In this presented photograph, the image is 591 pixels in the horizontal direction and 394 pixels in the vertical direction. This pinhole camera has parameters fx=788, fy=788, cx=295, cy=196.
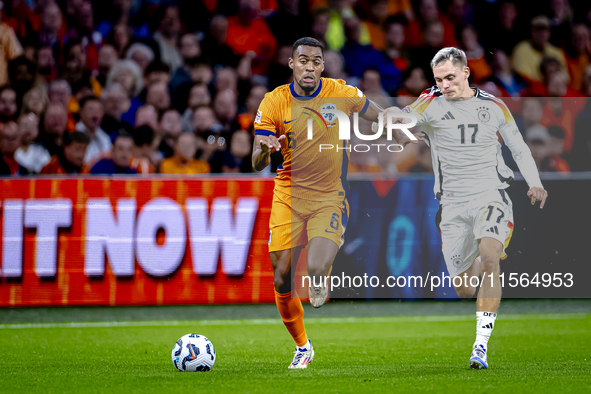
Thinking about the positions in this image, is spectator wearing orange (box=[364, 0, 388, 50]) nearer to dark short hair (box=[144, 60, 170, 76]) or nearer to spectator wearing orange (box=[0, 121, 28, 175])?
dark short hair (box=[144, 60, 170, 76])

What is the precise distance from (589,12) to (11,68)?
874cm

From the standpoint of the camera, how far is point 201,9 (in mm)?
11969

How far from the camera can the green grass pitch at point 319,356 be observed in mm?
5277

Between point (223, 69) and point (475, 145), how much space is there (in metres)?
5.43

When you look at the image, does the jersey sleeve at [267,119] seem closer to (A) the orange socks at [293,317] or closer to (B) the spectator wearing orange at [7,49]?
(A) the orange socks at [293,317]

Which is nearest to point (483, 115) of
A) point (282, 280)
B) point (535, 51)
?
point (282, 280)

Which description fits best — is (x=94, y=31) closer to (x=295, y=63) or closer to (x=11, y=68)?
(x=11, y=68)

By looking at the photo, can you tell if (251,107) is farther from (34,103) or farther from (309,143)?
(309,143)

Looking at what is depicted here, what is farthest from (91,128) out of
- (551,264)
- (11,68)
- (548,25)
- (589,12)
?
(589,12)

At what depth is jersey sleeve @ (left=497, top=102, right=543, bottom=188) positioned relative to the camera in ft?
Result: 20.3

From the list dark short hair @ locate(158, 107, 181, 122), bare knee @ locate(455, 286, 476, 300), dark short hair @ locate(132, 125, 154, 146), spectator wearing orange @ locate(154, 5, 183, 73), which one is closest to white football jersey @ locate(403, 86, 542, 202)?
bare knee @ locate(455, 286, 476, 300)

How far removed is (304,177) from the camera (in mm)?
6441

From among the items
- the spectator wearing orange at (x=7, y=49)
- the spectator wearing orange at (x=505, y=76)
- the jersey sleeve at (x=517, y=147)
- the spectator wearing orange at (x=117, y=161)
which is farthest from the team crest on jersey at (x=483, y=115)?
the spectator wearing orange at (x=7, y=49)

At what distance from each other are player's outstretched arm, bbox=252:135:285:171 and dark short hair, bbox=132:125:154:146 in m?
4.04
